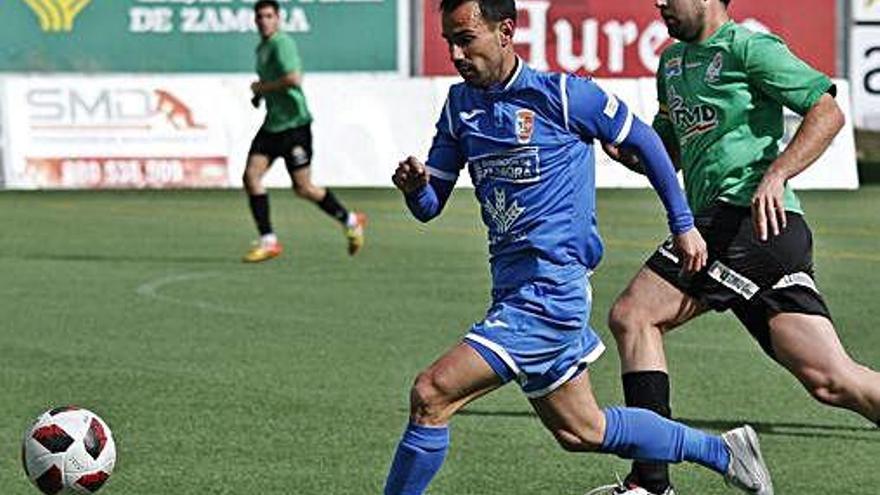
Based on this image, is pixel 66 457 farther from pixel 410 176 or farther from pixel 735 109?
pixel 735 109

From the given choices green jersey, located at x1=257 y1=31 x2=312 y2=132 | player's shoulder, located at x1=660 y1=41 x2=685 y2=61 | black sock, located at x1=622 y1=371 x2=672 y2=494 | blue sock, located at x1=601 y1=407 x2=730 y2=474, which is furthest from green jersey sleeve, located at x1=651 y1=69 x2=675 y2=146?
green jersey, located at x1=257 y1=31 x2=312 y2=132

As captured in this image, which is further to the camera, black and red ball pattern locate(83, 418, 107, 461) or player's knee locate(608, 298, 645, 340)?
player's knee locate(608, 298, 645, 340)

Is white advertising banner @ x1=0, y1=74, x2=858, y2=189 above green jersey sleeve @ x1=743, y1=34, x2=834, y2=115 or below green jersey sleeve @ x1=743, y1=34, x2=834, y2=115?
below

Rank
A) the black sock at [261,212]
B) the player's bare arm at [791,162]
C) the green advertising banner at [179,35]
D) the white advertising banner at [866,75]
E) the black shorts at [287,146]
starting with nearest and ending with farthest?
the player's bare arm at [791,162] < the black sock at [261,212] < the black shorts at [287,146] < the green advertising banner at [179,35] < the white advertising banner at [866,75]

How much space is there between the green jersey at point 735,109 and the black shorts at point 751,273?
104 mm

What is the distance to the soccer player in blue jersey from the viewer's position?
7500 millimetres

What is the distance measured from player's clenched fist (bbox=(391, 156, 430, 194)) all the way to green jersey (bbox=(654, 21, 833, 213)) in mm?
1391

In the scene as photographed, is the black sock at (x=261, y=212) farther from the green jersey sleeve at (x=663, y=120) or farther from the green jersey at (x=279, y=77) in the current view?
the green jersey sleeve at (x=663, y=120)

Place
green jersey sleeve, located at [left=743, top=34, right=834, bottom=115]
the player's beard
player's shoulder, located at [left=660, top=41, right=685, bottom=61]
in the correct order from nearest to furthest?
1. green jersey sleeve, located at [left=743, top=34, right=834, bottom=115]
2. the player's beard
3. player's shoulder, located at [left=660, top=41, right=685, bottom=61]

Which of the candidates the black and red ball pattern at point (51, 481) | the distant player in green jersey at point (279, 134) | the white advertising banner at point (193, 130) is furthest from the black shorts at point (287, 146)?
the black and red ball pattern at point (51, 481)

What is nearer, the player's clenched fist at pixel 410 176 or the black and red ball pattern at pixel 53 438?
the player's clenched fist at pixel 410 176

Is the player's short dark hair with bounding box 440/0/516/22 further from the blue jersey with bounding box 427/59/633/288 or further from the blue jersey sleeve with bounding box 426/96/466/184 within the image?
the blue jersey sleeve with bounding box 426/96/466/184

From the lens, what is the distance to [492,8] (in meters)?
7.53

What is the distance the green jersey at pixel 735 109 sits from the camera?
28.2ft
